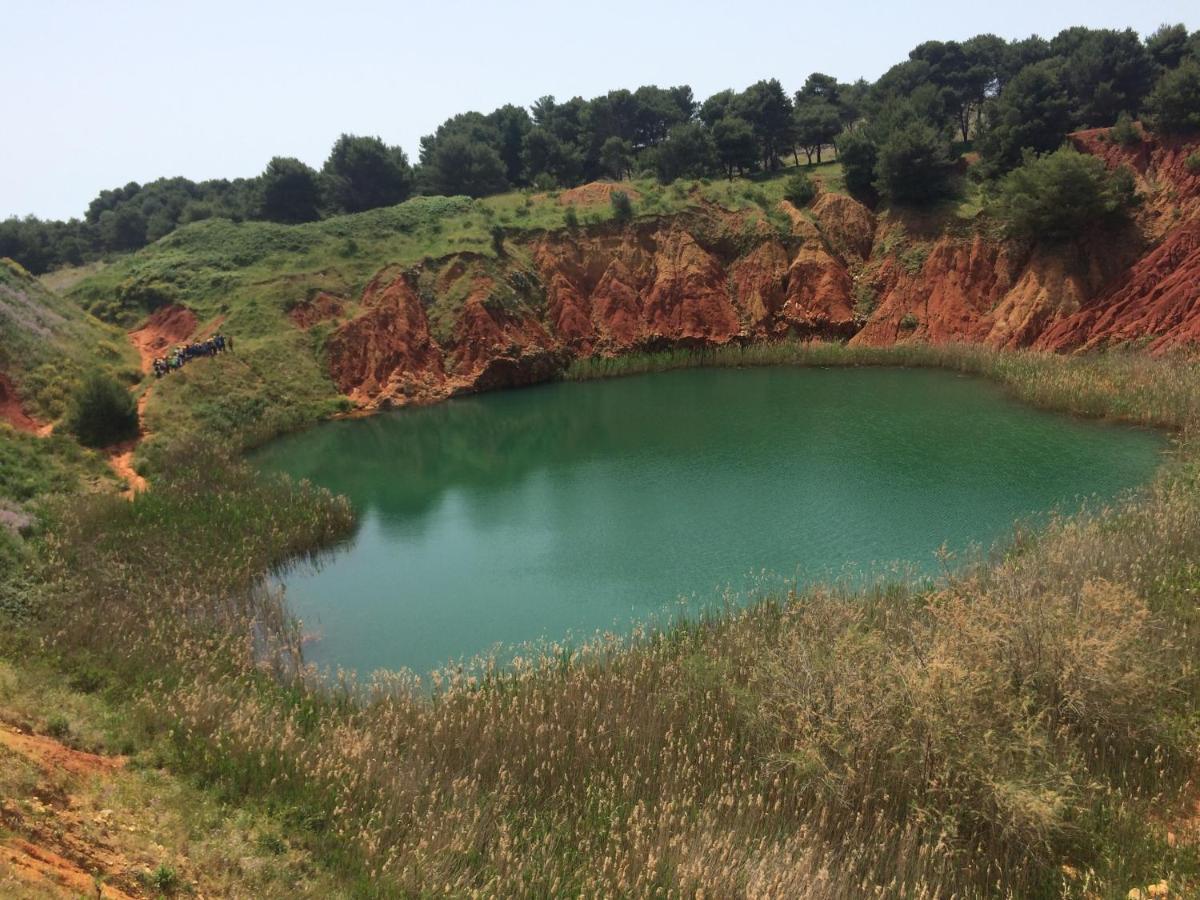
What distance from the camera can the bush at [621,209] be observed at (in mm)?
48531

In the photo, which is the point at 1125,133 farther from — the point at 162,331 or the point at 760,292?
the point at 162,331

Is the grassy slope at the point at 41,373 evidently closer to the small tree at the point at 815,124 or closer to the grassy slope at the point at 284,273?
the grassy slope at the point at 284,273

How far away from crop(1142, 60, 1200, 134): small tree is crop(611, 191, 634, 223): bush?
1043 inches

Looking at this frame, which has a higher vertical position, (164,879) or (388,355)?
(388,355)

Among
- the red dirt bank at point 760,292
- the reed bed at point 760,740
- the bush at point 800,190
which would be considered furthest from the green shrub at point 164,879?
the bush at point 800,190

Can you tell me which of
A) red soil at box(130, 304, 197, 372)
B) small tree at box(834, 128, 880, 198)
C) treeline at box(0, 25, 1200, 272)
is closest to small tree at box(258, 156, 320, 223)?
treeline at box(0, 25, 1200, 272)

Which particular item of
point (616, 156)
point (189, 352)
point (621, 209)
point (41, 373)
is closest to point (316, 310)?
point (189, 352)

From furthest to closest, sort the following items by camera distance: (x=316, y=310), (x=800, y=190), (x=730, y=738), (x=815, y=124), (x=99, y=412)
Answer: (x=815, y=124), (x=800, y=190), (x=316, y=310), (x=99, y=412), (x=730, y=738)

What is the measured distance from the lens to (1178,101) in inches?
1505

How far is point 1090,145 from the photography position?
139 feet

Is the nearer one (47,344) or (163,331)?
(47,344)

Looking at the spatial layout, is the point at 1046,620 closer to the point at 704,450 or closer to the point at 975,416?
the point at 704,450

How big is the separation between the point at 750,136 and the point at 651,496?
40900mm

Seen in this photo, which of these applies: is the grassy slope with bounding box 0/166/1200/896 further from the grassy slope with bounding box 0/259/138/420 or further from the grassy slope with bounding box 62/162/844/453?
the grassy slope with bounding box 62/162/844/453
